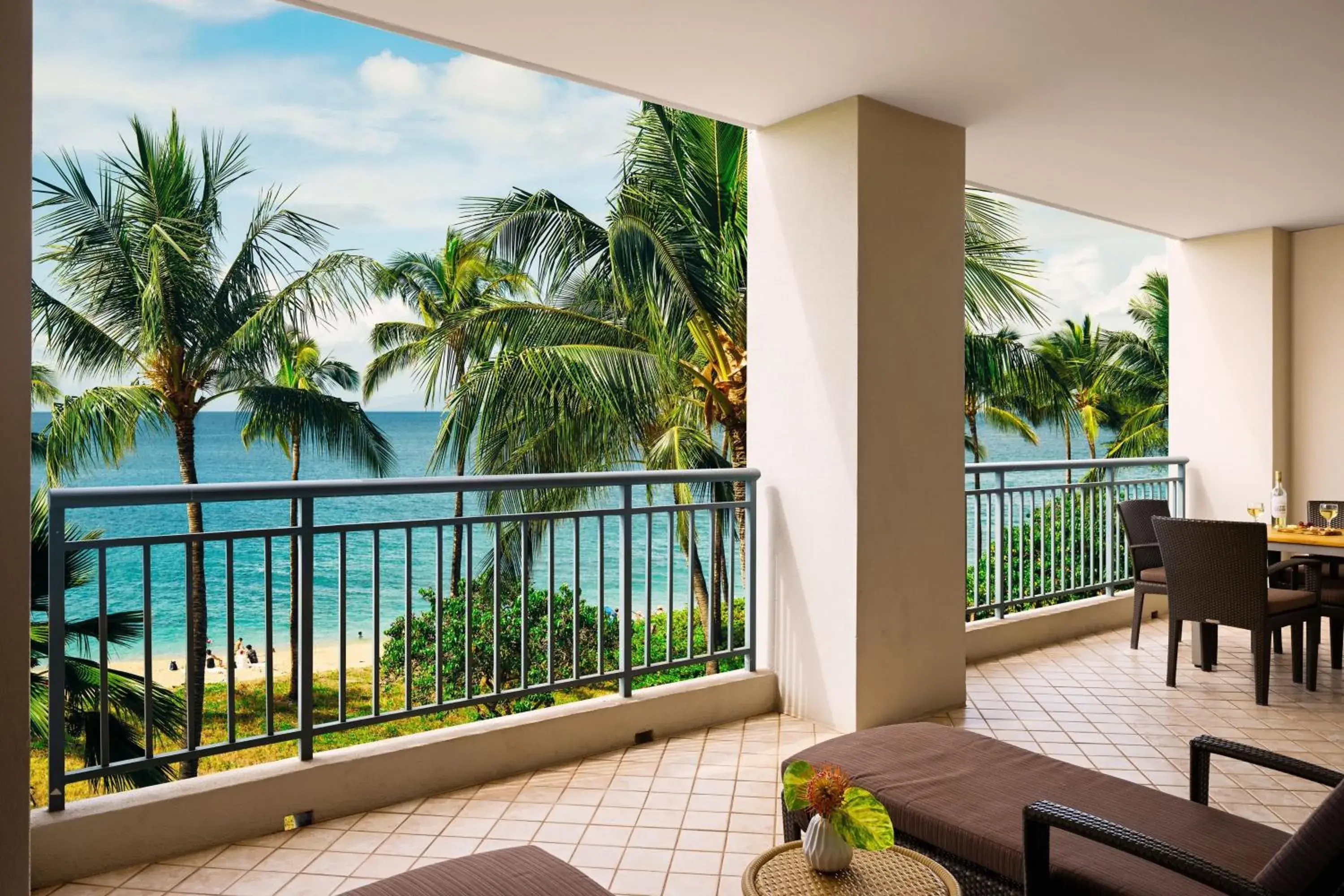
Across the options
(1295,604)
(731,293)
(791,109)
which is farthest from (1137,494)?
(791,109)

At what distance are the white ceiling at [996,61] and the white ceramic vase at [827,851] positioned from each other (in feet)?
8.75

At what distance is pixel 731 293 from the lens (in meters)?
6.45

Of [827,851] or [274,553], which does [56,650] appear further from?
[274,553]

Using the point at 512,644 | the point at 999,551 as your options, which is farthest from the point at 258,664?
the point at 999,551

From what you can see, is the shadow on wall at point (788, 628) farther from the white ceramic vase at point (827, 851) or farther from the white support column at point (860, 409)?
the white ceramic vase at point (827, 851)

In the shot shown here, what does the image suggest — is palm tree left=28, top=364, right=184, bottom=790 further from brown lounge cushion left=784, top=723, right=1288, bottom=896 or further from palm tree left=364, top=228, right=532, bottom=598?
palm tree left=364, top=228, right=532, bottom=598

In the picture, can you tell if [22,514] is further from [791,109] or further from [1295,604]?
[1295,604]

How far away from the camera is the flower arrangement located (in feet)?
5.88

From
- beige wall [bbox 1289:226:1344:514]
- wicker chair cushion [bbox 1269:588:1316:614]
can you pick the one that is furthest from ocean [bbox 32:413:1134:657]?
wicker chair cushion [bbox 1269:588:1316:614]

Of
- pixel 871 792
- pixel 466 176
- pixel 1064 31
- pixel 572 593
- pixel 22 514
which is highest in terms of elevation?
pixel 466 176

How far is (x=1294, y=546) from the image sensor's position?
Result: 16.2ft

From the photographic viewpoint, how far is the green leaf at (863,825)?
1.78m

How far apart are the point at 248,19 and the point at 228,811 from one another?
3582 cm

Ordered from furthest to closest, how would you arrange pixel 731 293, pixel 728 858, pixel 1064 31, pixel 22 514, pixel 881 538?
pixel 731 293 → pixel 881 538 → pixel 1064 31 → pixel 728 858 → pixel 22 514
